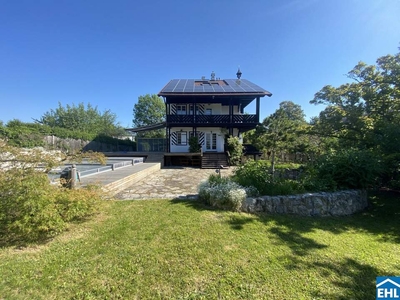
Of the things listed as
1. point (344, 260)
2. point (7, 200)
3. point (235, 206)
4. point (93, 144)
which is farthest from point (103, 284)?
point (93, 144)

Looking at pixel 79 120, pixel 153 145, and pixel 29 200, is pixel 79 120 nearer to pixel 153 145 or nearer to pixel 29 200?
pixel 153 145

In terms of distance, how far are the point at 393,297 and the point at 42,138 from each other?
19758 millimetres

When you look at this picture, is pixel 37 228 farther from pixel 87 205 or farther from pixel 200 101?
pixel 200 101

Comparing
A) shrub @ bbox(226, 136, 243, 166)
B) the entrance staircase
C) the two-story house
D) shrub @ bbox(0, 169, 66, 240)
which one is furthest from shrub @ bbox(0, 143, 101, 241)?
the two-story house

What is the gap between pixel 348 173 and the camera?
5457 millimetres

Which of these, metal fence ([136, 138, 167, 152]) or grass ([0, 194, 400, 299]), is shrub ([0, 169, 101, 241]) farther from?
metal fence ([136, 138, 167, 152])

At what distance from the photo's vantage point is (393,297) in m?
2.14

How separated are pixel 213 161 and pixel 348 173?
389 inches

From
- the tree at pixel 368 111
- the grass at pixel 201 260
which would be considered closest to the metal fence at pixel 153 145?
the tree at pixel 368 111

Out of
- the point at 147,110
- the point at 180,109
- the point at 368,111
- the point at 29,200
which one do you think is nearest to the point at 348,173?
the point at 368,111

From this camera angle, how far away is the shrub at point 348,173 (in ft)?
17.4

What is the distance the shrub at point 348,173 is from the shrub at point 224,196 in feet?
8.49

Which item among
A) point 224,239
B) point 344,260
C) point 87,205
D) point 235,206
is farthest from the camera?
point 235,206

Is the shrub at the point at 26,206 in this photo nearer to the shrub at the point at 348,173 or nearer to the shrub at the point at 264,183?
the shrub at the point at 264,183
